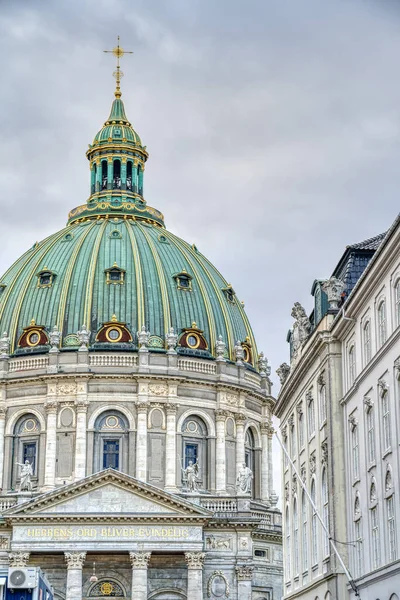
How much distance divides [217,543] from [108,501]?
859cm

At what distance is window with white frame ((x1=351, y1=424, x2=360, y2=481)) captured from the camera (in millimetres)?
47062

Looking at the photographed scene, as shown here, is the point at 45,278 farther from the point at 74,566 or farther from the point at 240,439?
the point at 74,566

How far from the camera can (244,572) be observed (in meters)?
87.6

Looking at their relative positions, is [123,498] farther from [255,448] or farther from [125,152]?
[125,152]

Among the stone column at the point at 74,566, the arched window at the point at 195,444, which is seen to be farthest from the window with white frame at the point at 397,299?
the arched window at the point at 195,444

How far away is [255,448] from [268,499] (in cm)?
447

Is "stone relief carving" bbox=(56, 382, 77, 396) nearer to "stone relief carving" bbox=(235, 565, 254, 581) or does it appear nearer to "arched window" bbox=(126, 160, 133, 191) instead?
"stone relief carving" bbox=(235, 565, 254, 581)

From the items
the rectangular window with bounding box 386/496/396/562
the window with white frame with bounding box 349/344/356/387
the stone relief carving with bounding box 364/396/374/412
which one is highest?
the window with white frame with bounding box 349/344/356/387

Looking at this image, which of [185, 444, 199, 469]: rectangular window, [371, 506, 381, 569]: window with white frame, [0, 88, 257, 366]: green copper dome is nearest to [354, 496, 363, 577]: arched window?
[371, 506, 381, 569]: window with white frame

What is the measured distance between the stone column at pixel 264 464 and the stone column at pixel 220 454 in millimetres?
5710

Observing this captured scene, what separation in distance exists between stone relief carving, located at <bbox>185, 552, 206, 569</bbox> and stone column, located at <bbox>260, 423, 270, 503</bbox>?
20.6 meters

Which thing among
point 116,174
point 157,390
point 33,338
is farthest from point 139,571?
point 116,174

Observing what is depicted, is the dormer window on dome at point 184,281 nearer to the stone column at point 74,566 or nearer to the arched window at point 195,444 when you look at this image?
the arched window at point 195,444

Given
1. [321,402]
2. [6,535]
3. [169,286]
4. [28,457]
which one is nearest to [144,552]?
[6,535]
